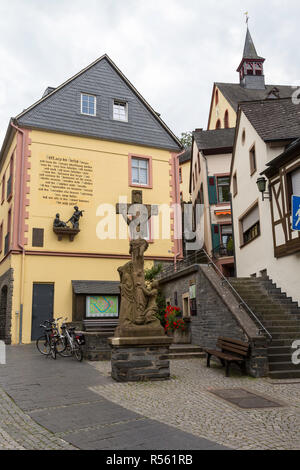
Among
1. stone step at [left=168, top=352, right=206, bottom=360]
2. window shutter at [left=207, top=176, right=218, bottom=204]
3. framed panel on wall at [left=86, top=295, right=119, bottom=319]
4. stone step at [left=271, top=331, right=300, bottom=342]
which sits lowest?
stone step at [left=168, top=352, right=206, bottom=360]

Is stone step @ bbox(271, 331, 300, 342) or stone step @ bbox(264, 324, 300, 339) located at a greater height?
stone step @ bbox(264, 324, 300, 339)

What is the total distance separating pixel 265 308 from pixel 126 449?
863 centimetres

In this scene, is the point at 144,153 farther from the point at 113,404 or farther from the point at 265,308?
the point at 113,404

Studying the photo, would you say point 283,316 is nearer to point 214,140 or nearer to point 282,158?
point 282,158

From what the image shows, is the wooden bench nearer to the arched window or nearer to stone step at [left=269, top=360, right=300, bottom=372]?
stone step at [left=269, top=360, right=300, bottom=372]

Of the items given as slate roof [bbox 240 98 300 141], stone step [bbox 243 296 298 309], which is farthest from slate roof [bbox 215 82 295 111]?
stone step [bbox 243 296 298 309]

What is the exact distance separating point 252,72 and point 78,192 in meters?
33.9

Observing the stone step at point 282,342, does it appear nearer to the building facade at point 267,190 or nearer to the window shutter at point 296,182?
the building facade at point 267,190

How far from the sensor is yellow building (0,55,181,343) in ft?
61.5

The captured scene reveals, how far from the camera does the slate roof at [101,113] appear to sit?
20.3m

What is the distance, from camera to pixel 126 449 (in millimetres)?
4727

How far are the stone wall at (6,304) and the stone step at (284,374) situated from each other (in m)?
11.8

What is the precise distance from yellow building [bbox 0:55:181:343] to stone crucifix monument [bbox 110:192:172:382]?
25.1ft

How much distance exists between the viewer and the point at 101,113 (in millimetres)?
21828
